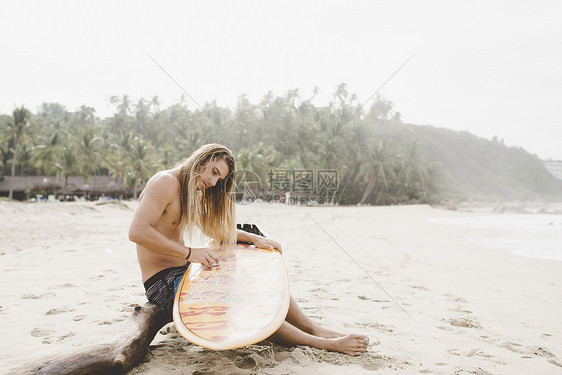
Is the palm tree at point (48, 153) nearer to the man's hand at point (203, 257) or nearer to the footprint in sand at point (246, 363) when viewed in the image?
the man's hand at point (203, 257)

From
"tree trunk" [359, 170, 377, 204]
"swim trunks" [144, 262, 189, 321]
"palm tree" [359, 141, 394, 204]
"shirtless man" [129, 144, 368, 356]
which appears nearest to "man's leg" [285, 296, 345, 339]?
"shirtless man" [129, 144, 368, 356]

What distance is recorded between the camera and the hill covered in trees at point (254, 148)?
29859 mm

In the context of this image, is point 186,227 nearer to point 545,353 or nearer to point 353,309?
point 353,309

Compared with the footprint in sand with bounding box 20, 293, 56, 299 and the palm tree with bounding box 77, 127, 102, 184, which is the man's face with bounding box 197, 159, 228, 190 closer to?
the footprint in sand with bounding box 20, 293, 56, 299

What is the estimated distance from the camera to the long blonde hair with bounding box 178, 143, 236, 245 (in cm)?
234

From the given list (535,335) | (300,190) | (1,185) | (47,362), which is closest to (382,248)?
(535,335)

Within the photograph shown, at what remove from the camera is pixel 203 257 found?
2.31 metres

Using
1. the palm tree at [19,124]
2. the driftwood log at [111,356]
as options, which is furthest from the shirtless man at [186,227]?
the palm tree at [19,124]

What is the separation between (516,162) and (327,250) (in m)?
89.4

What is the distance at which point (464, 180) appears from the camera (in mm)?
72375

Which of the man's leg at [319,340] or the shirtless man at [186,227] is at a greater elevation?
the shirtless man at [186,227]

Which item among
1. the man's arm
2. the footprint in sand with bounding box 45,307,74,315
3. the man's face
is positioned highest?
the man's face

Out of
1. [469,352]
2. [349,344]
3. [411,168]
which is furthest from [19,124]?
[411,168]

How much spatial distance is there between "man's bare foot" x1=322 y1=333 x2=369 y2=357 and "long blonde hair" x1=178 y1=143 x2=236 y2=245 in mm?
1104
